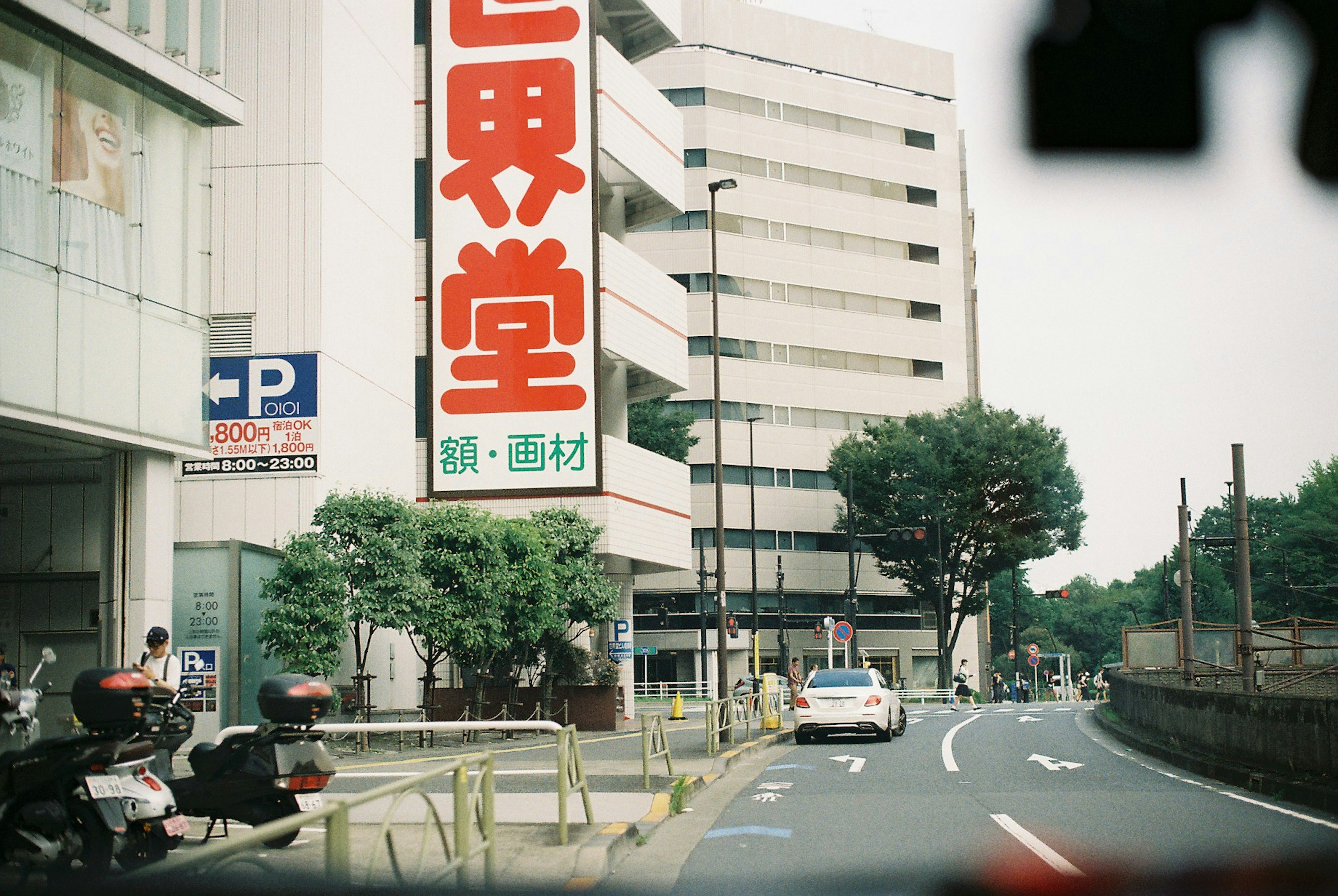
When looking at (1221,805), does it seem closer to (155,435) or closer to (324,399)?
(155,435)

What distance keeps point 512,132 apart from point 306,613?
33.2 ft

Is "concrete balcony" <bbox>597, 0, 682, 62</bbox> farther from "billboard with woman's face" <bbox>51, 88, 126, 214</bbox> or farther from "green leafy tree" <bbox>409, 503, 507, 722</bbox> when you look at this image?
"billboard with woman's face" <bbox>51, 88, 126, 214</bbox>

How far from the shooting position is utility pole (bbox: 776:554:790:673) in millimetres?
63562

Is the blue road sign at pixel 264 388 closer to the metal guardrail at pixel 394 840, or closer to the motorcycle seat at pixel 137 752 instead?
the metal guardrail at pixel 394 840

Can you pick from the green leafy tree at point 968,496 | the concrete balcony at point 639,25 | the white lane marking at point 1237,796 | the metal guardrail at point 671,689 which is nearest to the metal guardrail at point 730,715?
the white lane marking at point 1237,796

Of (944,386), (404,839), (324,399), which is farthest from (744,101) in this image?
(404,839)

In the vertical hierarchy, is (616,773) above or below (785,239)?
below

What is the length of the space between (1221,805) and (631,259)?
91.1 ft

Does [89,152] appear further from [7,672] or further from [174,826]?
[174,826]

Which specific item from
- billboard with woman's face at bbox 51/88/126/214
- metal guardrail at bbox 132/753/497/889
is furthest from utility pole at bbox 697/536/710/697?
metal guardrail at bbox 132/753/497/889

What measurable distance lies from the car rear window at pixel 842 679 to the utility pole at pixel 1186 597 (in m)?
7.50

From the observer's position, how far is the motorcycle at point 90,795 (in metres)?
7.95

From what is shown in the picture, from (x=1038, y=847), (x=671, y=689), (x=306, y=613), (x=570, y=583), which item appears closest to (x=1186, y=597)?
(x=570, y=583)

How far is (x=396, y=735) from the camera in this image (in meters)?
28.0
